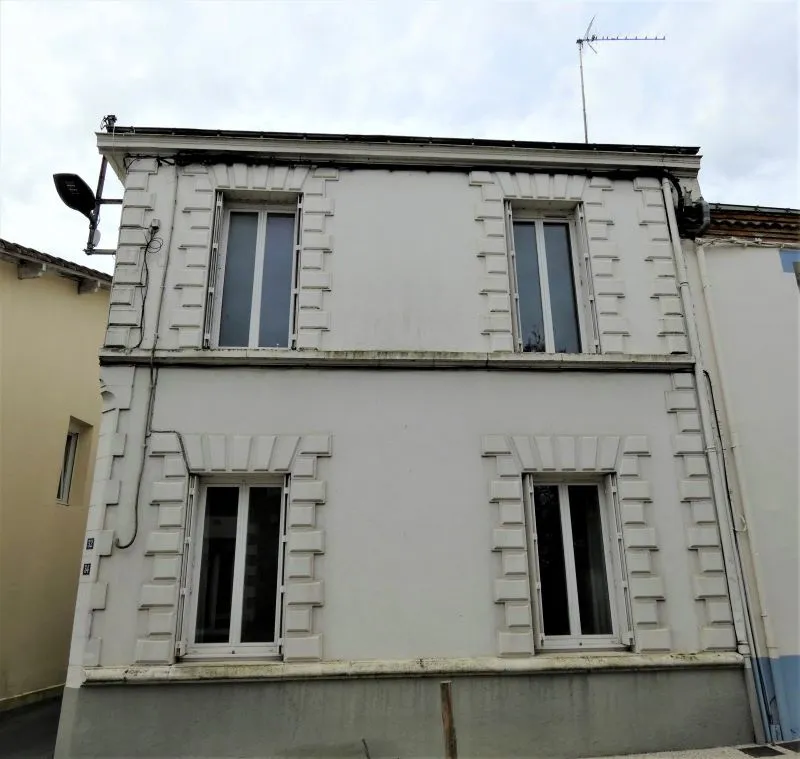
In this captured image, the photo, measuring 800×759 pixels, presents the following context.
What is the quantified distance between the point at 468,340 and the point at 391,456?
1.56 m

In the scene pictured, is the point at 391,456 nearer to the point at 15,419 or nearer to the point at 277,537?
the point at 277,537

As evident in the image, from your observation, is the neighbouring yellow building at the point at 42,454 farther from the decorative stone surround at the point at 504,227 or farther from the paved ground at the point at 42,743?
the decorative stone surround at the point at 504,227

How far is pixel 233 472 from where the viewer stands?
6156 mm

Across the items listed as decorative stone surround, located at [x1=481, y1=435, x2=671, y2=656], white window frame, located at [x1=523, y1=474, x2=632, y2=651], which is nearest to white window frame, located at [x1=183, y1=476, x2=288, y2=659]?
decorative stone surround, located at [x1=481, y1=435, x2=671, y2=656]

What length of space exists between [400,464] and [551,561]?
1.83 metres

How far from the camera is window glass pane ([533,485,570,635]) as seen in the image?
6.14 meters

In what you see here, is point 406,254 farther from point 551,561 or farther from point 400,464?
point 551,561

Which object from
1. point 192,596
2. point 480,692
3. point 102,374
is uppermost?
point 102,374

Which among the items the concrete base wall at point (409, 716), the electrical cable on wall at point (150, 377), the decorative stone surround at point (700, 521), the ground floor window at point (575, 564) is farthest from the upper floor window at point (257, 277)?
the decorative stone surround at point (700, 521)

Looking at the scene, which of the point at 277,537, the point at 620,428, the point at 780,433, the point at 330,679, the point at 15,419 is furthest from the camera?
the point at 15,419

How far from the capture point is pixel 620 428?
660cm

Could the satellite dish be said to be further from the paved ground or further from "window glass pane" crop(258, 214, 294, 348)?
the paved ground

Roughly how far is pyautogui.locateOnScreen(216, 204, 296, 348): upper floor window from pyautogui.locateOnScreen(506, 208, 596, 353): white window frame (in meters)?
2.57

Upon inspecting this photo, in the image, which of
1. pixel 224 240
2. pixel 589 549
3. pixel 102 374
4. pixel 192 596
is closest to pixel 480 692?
pixel 589 549
